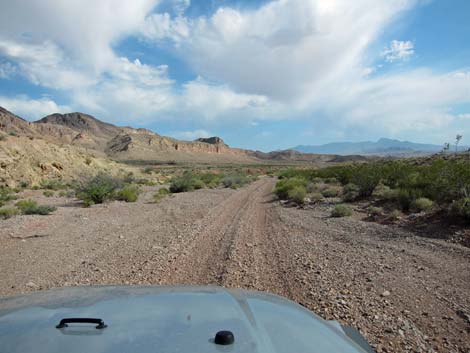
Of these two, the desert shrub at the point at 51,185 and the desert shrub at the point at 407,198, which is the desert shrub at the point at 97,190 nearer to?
the desert shrub at the point at 51,185

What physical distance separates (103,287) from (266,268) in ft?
15.9

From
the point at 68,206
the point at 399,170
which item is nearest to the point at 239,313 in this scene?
the point at 68,206

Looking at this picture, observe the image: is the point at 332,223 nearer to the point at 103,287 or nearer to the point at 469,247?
the point at 469,247

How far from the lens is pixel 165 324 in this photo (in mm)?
2131

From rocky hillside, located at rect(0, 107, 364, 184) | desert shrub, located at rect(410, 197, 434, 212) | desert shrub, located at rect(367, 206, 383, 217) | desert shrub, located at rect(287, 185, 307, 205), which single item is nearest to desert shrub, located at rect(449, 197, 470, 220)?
desert shrub, located at rect(410, 197, 434, 212)

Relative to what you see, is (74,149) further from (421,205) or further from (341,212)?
(421,205)

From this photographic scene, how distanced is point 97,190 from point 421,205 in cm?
1645

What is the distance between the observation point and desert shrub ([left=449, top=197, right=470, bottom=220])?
36.8ft

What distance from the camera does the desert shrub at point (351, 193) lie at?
19869mm

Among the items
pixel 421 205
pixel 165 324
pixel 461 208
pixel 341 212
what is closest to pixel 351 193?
pixel 341 212

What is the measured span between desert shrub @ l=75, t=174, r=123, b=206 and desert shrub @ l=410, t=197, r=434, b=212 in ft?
51.3

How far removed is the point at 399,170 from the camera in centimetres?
2125

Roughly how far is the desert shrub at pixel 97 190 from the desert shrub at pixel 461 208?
54.4 feet

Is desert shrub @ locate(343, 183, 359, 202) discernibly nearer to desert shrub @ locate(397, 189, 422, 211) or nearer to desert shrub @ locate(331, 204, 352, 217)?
desert shrub @ locate(397, 189, 422, 211)
